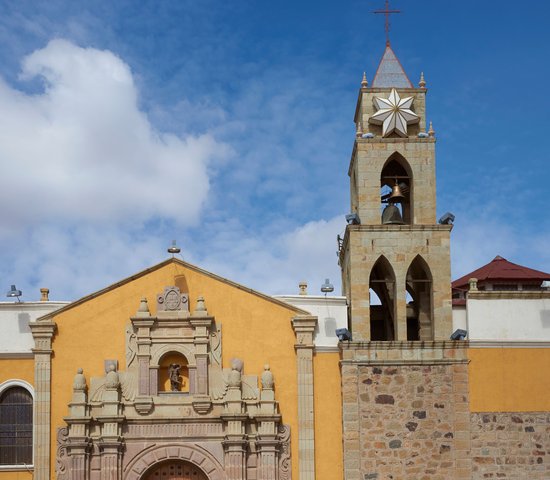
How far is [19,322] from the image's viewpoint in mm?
26172

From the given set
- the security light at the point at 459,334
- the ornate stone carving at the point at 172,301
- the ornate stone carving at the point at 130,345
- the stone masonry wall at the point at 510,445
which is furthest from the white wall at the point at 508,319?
the ornate stone carving at the point at 130,345

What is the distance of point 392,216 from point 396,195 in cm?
60

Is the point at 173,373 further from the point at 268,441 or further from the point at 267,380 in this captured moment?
the point at 268,441

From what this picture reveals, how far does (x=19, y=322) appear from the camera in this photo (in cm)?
2617

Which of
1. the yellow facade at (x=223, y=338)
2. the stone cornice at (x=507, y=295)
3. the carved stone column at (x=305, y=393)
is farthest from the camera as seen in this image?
the stone cornice at (x=507, y=295)

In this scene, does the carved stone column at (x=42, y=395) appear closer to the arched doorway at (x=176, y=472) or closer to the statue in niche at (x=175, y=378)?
the arched doorway at (x=176, y=472)

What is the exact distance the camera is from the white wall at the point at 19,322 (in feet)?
85.3

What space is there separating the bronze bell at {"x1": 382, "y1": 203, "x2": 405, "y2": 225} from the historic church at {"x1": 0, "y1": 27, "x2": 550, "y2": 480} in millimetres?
508

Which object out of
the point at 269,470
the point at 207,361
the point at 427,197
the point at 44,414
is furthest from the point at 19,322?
the point at 427,197

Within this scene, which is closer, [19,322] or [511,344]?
[511,344]

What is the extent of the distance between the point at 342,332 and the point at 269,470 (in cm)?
392

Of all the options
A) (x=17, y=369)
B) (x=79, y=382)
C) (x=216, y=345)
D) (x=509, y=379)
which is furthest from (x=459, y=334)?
(x=17, y=369)

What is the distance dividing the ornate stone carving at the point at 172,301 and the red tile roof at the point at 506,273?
40.2 feet

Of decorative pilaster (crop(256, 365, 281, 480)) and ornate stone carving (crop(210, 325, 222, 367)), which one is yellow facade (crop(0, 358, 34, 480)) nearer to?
ornate stone carving (crop(210, 325, 222, 367))
